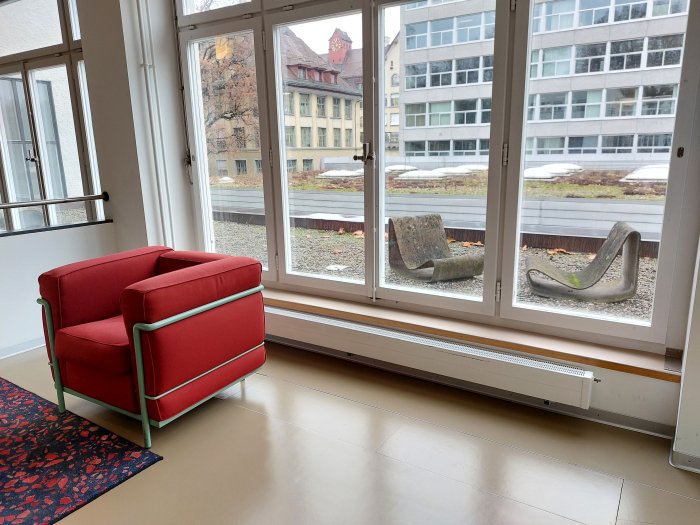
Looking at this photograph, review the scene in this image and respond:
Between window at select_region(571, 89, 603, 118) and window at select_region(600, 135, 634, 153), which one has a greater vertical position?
window at select_region(571, 89, 603, 118)

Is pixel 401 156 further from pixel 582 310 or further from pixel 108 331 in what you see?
pixel 108 331

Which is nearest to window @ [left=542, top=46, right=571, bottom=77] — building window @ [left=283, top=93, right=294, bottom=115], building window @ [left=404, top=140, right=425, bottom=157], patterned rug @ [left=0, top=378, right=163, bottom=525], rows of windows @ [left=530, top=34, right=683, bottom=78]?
rows of windows @ [left=530, top=34, right=683, bottom=78]

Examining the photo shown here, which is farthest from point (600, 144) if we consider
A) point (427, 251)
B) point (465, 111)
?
point (427, 251)

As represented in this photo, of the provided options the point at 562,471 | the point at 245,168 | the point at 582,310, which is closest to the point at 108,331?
the point at 245,168

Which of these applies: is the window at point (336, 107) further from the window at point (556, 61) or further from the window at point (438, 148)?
the window at point (556, 61)

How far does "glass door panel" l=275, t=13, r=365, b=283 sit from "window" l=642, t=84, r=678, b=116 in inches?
58.0

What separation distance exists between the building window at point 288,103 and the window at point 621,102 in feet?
6.21

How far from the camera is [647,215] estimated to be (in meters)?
2.21

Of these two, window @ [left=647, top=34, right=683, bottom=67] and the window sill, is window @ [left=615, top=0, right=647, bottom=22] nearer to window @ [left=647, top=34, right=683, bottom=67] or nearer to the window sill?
window @ [left=647, top=34, right=683, bottom=67]

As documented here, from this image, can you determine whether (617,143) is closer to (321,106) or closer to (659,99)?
(659,99)

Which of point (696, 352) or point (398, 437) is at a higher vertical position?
point (696, 352)

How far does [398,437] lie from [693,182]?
174 centimetres

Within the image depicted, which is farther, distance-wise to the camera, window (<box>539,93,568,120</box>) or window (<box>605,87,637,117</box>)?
window (<box>539,93,568,120</box>)

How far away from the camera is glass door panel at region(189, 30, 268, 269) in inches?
133
